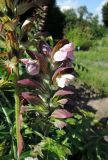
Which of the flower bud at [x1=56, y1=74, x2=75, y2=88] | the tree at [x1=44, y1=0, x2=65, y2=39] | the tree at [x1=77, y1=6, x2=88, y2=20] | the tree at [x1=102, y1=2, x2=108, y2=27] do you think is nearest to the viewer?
Answer: the flower bud at [x1=56, y1=74, x2=75, y2=88]

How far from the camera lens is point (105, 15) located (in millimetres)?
32375

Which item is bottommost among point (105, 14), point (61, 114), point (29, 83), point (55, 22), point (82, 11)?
point (105, 14)

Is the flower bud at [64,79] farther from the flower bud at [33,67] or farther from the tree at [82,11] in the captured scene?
the tree at [82,11]

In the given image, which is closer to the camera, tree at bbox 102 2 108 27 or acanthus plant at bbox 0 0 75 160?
acanthus plant at bbox 0 0 75 160

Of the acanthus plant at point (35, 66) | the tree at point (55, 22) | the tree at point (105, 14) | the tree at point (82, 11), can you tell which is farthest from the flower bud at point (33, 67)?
the tree at point (105, 14)

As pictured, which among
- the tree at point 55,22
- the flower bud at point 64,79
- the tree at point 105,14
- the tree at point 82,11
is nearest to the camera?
the flower bud at point 64,79

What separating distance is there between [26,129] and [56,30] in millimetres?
16811

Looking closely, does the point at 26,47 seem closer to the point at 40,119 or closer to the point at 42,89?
the point at 42,89

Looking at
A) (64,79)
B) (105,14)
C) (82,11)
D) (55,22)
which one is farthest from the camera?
(105,14)

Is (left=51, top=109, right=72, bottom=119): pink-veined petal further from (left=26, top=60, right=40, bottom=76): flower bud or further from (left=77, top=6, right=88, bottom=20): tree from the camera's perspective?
(left=77, top=6, right=88, bottom=20): tree

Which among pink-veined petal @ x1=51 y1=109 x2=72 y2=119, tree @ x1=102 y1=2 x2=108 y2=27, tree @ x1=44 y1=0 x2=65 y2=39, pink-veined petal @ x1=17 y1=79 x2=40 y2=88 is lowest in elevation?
tree @ x1=102 y1=2 x2=108 y2=27

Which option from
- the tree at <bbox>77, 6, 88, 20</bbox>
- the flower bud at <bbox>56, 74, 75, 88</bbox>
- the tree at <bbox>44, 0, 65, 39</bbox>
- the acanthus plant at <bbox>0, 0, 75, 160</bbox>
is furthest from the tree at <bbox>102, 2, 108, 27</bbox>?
the flower bud at <bbox>56, 74, 75, 88</bbox>

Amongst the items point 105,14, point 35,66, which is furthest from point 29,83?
point 105,14

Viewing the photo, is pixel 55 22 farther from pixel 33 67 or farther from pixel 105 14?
pixel 33 67
